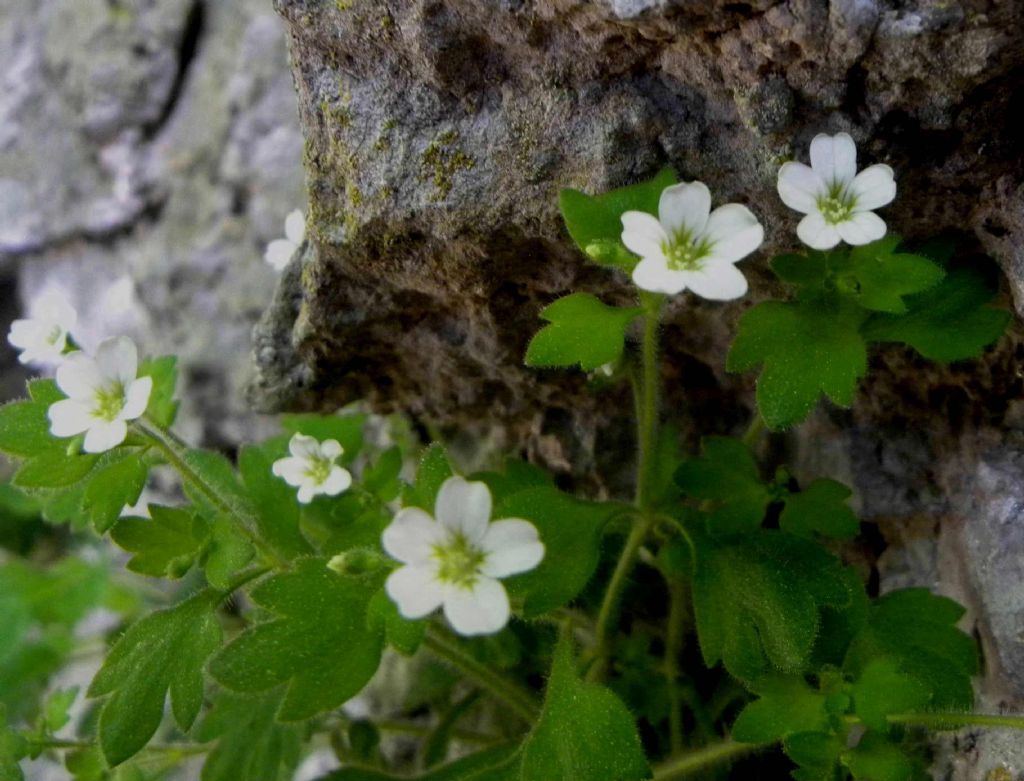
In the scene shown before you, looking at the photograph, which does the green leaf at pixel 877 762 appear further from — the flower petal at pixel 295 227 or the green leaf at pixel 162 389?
the flower petal at pixel 295 227

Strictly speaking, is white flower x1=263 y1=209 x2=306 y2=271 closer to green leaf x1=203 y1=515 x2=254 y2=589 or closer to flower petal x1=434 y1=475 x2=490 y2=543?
green leaf x1=203 y1=515 x2=254 y2=589

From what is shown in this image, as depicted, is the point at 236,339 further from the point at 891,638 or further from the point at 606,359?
the point at 891,638

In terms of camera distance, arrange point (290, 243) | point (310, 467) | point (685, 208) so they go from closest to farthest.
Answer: point (685, 208)
point (310, 467)
point (290, 243)

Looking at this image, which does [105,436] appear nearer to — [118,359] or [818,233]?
[118,359]

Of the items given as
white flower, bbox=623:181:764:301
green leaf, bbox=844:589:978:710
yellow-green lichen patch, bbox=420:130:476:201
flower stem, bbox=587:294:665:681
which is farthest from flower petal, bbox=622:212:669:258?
green leaf, bbox=844:589:978:710

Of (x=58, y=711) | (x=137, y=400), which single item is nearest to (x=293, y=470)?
(x=137, y=400)

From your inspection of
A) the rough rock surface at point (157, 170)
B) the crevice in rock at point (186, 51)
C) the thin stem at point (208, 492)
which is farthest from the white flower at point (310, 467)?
the crevice in rock at point (186, 51)
